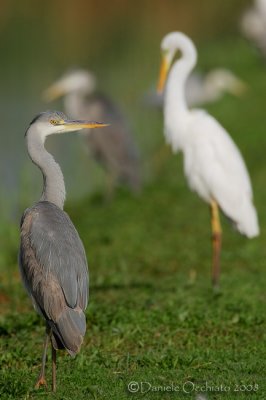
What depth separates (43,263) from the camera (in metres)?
4.98

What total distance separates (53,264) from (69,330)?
381 mm

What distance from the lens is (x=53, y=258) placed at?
4.98 m

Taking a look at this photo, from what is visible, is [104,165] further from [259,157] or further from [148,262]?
[148,262]

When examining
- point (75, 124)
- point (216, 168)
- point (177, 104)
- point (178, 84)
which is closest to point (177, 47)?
point (178, 84)

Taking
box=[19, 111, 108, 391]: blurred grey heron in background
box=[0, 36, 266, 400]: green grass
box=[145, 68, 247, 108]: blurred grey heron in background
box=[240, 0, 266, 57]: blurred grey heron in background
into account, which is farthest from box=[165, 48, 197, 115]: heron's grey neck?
box=[240, 0, 266, 57]: blurred grey heron in background

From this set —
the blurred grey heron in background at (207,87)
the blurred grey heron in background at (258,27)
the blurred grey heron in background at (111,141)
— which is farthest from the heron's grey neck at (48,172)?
the blurred grey heron in background at (258,27)

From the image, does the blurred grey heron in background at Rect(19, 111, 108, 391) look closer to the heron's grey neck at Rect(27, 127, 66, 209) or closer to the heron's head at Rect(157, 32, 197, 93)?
the heron's grey neck at Rect(27, 127, 66, 209)

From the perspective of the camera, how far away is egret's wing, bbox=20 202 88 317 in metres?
4.90

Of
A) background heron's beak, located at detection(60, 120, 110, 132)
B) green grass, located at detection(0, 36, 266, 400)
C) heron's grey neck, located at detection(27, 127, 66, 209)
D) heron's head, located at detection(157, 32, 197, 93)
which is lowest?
green grass, located at detection(0, 36, 266, 400)

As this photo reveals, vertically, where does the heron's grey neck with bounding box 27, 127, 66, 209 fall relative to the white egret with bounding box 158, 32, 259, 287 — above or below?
above

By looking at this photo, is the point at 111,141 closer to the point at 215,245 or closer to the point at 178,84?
the point at 178,84

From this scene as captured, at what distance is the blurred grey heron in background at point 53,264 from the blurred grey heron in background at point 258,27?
523 inches

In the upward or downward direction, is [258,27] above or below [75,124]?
above

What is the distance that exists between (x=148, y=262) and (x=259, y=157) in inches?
180
